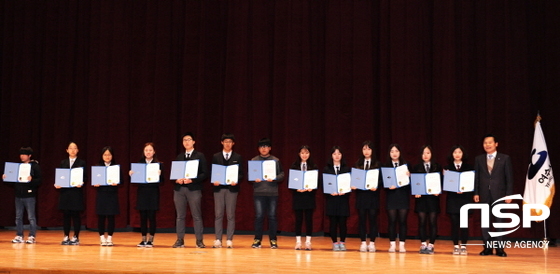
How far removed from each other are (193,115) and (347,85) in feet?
9.31

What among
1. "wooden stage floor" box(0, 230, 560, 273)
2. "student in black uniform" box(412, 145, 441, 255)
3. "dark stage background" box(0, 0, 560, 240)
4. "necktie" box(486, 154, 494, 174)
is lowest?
"wooden stage floor" box(0, 230, 560, 273)

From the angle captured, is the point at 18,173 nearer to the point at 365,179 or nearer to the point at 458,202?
the point at 365,179

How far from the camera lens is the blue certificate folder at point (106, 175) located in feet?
25.6

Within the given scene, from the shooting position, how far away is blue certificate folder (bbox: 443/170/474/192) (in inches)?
283

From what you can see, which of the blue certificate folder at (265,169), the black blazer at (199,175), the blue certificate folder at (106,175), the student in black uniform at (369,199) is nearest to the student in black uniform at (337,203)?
the student in black uniform at (369,199)

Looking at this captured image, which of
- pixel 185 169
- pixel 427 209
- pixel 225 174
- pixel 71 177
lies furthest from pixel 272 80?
pixel 427 209

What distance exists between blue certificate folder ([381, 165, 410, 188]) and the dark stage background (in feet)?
7.38

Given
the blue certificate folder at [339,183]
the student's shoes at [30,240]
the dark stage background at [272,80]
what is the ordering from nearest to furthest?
the blue certificate folder at [339,183] < the student's shoes at [30,240] < the dark stage background at [272,80]

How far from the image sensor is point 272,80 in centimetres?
1029

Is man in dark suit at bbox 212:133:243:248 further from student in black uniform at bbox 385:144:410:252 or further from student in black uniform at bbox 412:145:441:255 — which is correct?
student in black uniform at bbox 412:145:441:255

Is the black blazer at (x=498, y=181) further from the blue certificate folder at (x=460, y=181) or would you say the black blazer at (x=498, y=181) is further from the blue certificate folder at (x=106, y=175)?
the blue certificate folder at (x=106, y=175)

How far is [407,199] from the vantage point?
7.45 meters

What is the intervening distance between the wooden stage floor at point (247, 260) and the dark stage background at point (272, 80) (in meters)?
1.96

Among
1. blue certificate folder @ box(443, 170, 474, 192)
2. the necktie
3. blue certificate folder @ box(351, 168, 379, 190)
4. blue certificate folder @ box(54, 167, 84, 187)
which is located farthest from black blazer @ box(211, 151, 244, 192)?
the necktie
